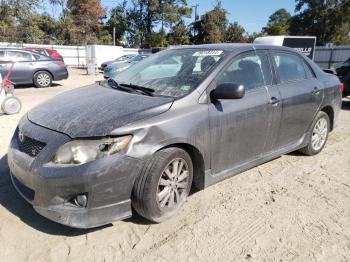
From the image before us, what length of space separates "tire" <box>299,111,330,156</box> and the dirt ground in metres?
0.89

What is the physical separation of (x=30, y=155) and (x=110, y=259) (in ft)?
3.72

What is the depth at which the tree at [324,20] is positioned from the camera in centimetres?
3644

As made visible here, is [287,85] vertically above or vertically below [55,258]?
above

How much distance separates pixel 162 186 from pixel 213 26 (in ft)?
131

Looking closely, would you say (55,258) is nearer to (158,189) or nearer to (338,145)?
(158,189)

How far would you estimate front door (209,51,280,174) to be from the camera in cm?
353

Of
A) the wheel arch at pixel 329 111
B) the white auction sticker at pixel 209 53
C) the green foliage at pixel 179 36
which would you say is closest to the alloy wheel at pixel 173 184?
the white auction sticker at pixel 209 53

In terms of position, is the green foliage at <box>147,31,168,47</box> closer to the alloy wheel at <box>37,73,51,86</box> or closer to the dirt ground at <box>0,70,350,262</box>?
the alloy wheel at <box>37,73,51,86</box>

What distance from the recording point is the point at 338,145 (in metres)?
5.79

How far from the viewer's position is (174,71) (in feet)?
12.8

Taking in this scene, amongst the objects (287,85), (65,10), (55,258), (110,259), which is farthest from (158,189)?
(65,10)

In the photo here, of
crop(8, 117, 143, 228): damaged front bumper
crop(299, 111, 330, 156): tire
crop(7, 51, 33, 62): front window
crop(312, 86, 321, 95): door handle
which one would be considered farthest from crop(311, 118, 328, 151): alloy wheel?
crop(7, 51, 33, 62): front window

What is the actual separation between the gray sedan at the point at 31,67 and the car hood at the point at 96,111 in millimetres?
10227

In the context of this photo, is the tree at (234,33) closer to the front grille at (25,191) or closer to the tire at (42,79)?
the tire at (42,79)
